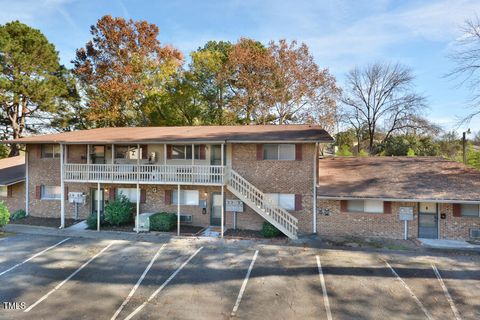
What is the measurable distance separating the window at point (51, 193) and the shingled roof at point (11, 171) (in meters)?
1.50

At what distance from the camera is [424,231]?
15180mm

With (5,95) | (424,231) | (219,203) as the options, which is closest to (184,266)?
(219,203)

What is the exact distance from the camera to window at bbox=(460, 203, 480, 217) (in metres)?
14.8

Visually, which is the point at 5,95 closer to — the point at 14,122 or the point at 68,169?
the point at 14,122

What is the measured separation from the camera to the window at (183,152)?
1789 cm

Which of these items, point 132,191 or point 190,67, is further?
point 190,67

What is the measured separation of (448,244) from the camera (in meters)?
14.0

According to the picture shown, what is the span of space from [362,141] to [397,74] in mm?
9300

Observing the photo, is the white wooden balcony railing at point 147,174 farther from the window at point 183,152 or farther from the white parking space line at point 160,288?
the white parking space line at point 160,288

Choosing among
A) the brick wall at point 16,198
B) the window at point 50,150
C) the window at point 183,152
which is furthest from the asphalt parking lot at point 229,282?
the brick wall at point 16,198

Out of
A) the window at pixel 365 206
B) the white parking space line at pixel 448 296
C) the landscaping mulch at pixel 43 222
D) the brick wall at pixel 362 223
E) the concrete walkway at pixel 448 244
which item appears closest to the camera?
the white parking space line at pixel 448 296

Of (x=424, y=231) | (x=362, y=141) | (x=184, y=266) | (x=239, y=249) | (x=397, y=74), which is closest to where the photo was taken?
(x=184, y=266)

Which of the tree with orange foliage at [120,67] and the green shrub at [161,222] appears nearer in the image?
the green shrub at [161,222]

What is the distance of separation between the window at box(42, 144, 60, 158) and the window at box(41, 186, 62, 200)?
2017 millimetres
